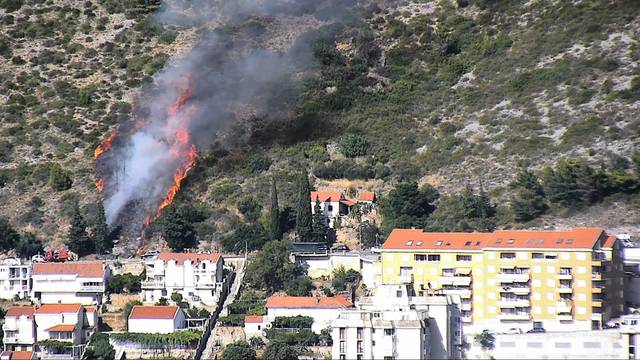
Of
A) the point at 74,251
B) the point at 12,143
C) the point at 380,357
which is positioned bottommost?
the point at 380,357

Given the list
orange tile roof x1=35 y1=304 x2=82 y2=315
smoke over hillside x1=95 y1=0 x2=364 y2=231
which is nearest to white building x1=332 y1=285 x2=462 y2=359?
orange tile roof x1=35 y1=304 x2=82 y2=315

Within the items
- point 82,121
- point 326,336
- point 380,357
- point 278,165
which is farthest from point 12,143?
point 380,357

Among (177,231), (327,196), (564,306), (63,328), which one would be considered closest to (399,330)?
(564,306)

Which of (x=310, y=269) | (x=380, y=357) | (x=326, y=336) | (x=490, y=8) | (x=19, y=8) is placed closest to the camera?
(x=380, y=357)

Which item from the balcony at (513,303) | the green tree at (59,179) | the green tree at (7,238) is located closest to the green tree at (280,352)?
the balcony at (513,303)

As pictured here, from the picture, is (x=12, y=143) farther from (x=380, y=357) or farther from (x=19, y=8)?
(x=380, y=357)

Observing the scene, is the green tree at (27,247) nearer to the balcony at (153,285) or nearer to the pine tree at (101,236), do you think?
the pine tree at (101,236)
